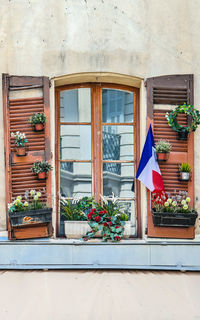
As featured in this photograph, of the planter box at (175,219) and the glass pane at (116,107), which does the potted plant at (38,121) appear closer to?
the glass pane at (116,107)

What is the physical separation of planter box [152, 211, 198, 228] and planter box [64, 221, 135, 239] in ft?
1.25

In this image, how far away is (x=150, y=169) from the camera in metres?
5.51

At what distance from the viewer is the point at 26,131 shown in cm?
568

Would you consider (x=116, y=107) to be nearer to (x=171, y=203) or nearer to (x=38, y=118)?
(x=38, y=118)

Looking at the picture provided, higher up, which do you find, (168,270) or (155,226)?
(155,226)

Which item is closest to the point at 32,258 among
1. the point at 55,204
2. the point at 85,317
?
the point at 55,204

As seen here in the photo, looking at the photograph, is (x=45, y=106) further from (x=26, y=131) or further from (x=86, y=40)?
(x=86, y=40)

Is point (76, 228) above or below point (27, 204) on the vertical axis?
below

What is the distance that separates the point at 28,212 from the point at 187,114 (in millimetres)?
2304

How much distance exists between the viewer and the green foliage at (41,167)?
18.1 ft

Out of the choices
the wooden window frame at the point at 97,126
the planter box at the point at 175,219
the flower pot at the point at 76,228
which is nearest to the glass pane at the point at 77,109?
the wooden window frame at the point at 97,126

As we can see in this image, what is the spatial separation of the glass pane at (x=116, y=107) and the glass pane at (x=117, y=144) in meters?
0.13

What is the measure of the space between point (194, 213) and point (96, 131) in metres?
1.64

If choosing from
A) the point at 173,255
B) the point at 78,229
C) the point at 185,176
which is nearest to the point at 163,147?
the point at 185,176
